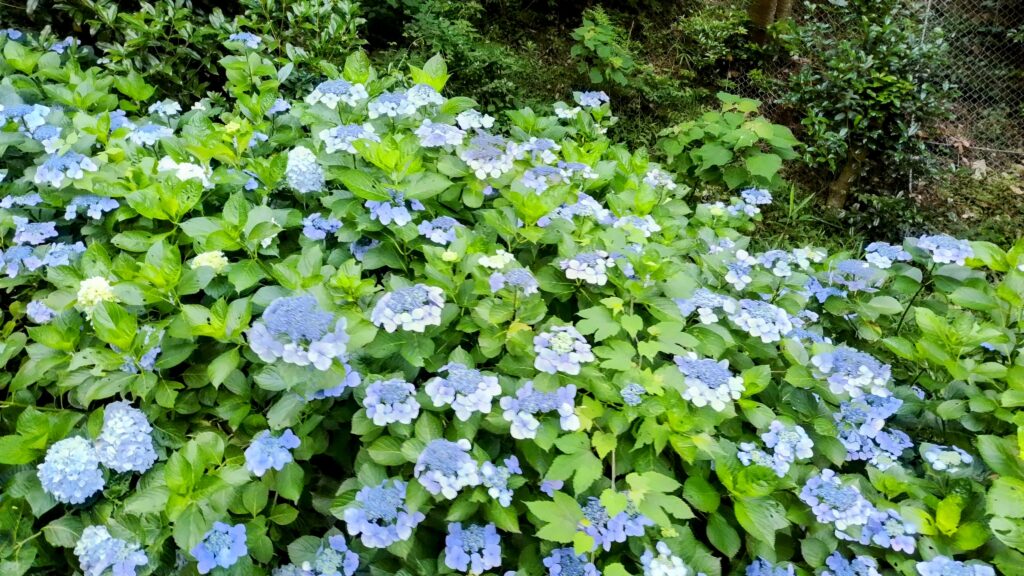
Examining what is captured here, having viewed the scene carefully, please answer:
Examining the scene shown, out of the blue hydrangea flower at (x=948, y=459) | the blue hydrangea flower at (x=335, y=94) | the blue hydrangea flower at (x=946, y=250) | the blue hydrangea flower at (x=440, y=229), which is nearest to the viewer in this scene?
the blue hydrangea flower at (x=948, y=459)

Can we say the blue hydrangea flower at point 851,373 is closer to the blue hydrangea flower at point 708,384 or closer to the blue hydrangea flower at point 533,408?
the blue hydrangea flower at point 708,384

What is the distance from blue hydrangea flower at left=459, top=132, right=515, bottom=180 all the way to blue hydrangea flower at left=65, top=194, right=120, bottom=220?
0.93 metres

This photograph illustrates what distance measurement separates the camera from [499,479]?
3.98 ft

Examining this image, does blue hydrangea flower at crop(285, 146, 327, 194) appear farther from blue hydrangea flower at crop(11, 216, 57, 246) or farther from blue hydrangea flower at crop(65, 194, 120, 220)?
blue hydrangea flower at crop(11, 216, 57, 246)

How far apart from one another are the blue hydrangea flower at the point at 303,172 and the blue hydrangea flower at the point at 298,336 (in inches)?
26.1

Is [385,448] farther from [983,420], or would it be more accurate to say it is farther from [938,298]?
[938,298]

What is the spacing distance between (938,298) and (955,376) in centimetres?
60

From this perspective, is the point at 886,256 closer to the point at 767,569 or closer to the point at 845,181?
the point at 767,569

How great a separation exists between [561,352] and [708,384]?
1.08ft

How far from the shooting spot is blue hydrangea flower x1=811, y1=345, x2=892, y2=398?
1.40 m

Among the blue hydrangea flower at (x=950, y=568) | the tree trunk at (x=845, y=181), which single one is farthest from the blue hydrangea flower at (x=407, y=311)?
the tree trunk at (x=845, y=181)

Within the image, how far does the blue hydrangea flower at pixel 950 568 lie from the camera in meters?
1.20

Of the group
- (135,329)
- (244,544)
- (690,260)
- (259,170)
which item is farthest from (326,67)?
(244,544)

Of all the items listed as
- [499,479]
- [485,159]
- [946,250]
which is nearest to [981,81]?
[946,250]
